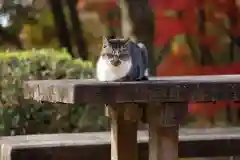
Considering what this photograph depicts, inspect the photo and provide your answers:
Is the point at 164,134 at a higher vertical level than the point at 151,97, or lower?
lower

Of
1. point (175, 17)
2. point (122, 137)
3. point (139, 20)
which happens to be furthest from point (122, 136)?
point (175, 17)

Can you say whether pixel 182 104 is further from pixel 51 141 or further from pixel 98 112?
pixel 98 112

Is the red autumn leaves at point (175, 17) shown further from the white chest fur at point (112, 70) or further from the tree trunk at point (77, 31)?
the white chest fur at point (112, 70)

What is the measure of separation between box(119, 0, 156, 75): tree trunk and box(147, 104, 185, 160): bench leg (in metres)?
2.57

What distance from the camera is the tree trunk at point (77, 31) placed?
23.3 ft

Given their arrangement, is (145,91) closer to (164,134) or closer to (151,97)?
(151,97)

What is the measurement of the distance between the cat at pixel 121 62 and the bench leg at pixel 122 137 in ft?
0.87

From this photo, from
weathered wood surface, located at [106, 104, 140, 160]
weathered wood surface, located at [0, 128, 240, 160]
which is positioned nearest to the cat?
weathered wood surface, located at [106, 104, 140, 160]

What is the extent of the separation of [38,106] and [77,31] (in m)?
3.30

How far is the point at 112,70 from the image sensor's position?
233 centimetres

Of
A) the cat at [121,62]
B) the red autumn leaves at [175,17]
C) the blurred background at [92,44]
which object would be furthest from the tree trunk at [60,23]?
the cat at [121,62]

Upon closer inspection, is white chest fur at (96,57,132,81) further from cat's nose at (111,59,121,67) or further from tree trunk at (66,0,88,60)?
tree trunk at (66,0,88,60)

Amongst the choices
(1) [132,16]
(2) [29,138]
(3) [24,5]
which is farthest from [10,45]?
(2) [29,138]

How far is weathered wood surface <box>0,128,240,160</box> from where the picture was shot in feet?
9.39
